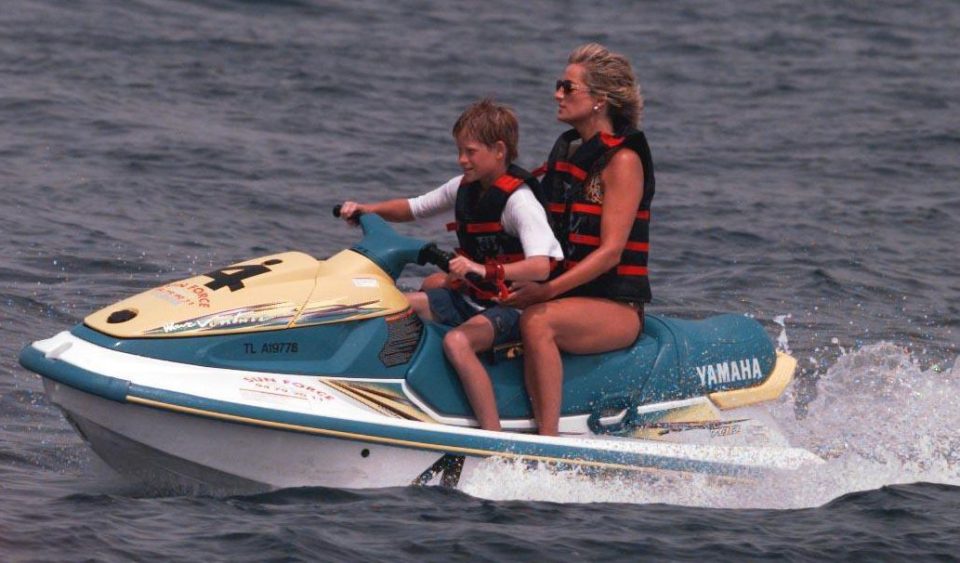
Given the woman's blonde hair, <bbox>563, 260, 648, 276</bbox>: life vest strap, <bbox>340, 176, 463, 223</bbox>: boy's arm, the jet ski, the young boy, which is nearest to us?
the jet ski

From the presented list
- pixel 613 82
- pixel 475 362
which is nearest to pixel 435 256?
pixel 475 362

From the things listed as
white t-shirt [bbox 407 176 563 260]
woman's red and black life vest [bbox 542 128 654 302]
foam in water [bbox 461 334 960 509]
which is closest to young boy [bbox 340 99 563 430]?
white t-shirt [bbox 407 176 563 260]

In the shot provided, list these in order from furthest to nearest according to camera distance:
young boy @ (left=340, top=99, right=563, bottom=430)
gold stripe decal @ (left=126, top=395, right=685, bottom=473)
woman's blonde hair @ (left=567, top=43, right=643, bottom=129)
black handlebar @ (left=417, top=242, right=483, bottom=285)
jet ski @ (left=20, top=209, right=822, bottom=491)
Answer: woman's blonde hair @ (left=567, top=43, right=643, bottom=129) < young boy @ (left=340, top=99, right=563, bottom=430) < black handlebar @ (left=417, top=242, right=483, bottom=285) < jet ski @ (left=20, top=209, right=822, bottom=491) < gold stripe decal @ (left=126, top=395, right=685, bottom=473)

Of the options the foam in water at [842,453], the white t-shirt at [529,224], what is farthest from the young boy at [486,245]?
the foam in water at [842,453]

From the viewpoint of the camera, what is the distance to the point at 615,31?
17453mm

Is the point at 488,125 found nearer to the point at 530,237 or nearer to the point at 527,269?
the point at 530,237

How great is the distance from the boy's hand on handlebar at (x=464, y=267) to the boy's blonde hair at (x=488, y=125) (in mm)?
514

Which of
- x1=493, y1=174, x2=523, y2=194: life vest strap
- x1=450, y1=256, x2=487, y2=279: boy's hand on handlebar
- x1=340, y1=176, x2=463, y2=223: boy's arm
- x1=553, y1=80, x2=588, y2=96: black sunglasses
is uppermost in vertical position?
x1=553, y1=80, x2=588, y2=96: black sunglasses

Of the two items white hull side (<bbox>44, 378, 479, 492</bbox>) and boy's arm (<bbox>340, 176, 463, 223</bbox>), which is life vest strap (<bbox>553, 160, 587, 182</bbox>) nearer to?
boy's arm (<bbox>340, 176, 463, 223</bbox>)

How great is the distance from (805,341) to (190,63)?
299 inches

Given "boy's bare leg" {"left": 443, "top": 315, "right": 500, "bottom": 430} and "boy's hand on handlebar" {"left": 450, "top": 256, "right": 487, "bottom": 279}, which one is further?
"boy's bare leg" {"left": 443, "top": 315, "right": 500, "bottom": 430}

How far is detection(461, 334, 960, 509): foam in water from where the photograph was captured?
6164mm

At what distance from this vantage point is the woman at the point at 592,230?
6191 millimetres

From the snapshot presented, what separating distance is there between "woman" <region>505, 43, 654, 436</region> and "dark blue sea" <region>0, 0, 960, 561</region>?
1.74ft
